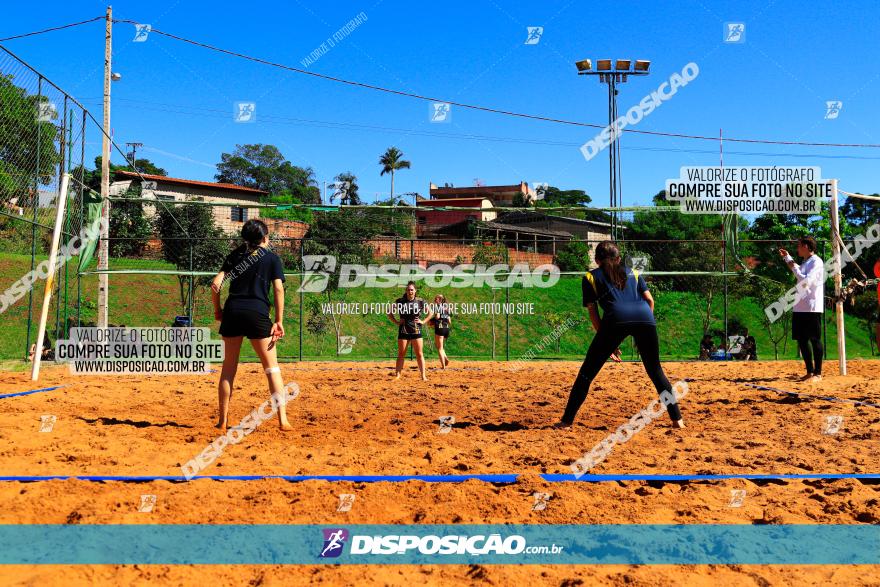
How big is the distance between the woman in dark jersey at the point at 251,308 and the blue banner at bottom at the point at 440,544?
2738 mm

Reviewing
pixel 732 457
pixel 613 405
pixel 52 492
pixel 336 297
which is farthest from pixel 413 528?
pixel 336 297

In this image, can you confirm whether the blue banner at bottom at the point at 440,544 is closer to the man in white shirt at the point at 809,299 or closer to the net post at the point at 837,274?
the man in white shirt at the point at 809,299

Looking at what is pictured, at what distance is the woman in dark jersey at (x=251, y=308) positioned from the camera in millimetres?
6156

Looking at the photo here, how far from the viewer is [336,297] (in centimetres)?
2239

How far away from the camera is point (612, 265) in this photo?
6.36 meters

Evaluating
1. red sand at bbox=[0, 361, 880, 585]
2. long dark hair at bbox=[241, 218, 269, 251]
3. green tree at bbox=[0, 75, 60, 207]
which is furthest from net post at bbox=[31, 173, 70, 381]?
long dark hair at bbox=[241, 218, 269, 251]

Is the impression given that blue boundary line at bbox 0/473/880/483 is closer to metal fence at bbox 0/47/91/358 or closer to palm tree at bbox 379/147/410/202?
metal fence at bbox 0/47/91/358

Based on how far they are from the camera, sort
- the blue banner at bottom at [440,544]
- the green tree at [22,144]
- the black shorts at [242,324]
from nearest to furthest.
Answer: the blue banner at bottom at [440,544] < the black shorts at [242,324] < the green tree at [22,144]

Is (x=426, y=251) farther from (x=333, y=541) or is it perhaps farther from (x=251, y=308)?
(x=333, y=541)

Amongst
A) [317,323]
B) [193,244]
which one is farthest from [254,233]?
[193,244]

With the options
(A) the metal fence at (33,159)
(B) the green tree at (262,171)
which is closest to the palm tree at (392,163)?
(B) the green tree at (262,171)

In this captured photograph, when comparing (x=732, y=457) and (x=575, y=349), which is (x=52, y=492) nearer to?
(x=732, y=457)

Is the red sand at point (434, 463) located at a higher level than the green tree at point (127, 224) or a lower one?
lower

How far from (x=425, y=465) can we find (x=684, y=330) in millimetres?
20664
